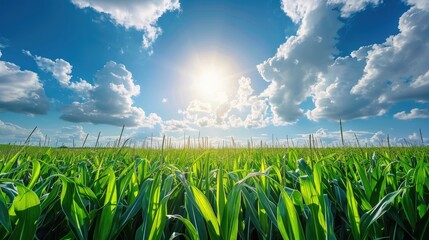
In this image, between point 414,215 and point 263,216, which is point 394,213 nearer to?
point 414,215

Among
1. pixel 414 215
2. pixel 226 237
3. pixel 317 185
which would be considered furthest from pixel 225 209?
pixel 414 215

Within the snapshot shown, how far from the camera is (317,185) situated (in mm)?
1366

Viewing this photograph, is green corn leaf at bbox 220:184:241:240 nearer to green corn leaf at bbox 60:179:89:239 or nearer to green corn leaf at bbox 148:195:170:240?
green corn leaf at bbox 148:195:170:240

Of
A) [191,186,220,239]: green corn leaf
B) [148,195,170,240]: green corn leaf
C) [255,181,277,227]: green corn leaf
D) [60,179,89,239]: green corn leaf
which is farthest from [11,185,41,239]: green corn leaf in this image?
[255,181,277,227]: green corn leaf

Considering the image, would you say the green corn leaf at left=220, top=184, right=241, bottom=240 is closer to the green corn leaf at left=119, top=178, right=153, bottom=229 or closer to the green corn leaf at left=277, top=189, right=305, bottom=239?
the green corn leaf at left=277, top=189, right=305, bottom=239

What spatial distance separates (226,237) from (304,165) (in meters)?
1.23

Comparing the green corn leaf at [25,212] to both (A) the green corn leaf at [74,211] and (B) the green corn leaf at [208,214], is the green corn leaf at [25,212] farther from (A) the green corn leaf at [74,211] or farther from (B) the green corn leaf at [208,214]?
(B) the green corn leaf at [208,214]

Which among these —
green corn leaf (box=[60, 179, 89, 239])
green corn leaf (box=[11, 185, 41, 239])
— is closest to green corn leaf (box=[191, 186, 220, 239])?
green corn leaf (box=[60, 179, 89, 239])

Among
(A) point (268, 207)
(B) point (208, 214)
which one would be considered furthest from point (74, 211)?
(A) point (268, 207)

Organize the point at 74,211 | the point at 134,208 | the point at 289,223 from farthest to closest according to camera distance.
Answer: the point at 134,208 → the point at 74,211 → the point at 289,223

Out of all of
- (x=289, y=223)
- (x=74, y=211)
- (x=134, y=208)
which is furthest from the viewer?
(x=134, y=208)

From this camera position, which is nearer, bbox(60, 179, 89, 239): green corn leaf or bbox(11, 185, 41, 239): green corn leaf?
bbox(11, 185, 41, 239): green corn leaf

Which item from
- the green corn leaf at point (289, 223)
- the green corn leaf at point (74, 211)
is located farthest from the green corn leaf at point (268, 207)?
the green corn leaf at point (74, 211)

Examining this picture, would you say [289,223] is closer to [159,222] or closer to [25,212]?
[159,222]
